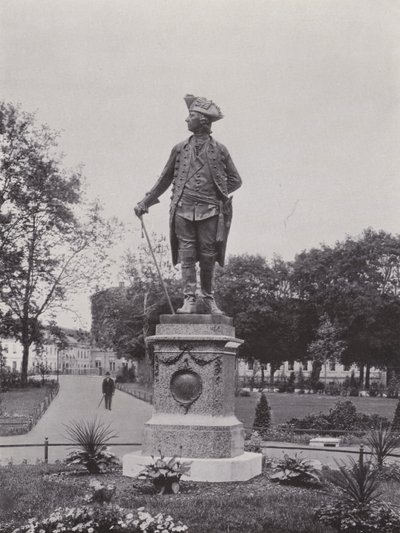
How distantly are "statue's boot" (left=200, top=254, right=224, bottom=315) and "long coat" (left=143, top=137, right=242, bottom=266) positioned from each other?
0.25m

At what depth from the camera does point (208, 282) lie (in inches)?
439

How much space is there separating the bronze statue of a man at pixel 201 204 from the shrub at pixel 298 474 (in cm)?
230

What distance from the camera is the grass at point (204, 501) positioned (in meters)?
7.59

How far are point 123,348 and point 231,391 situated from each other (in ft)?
162

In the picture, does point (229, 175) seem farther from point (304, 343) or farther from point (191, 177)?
point (304, 343)

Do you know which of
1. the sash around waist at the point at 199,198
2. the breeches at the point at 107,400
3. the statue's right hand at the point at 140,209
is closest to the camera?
the sash around waist at the point at 199,198

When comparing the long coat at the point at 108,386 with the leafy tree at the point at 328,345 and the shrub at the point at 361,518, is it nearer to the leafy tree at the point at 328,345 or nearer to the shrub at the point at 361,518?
the shrub at the point at 361,518

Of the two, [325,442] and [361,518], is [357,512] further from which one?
[325,442]

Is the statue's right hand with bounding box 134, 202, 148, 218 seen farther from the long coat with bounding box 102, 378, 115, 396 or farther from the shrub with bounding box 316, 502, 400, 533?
the long coat with bounding box 102, 378, 115, 396

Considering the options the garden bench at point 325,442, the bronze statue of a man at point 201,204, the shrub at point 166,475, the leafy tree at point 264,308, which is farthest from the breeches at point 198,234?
the leafy tree at point 264,308

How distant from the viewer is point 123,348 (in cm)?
5962

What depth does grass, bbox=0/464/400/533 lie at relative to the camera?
7.59 m

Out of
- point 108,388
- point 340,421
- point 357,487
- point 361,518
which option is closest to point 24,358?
point 108,388

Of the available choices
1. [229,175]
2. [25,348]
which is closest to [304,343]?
[25,348]
